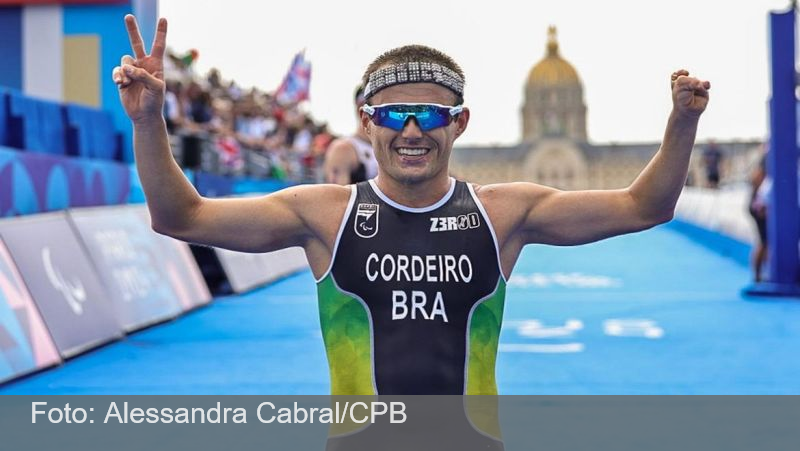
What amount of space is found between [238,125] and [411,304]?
1698 centimetres

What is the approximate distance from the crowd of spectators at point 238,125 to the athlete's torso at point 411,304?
1160 cm

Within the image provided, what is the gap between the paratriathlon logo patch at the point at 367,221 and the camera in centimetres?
275

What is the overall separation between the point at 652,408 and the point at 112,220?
6022 millimetres

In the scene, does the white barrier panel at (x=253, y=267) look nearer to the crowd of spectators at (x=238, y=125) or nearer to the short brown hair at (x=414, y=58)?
the crowd of spectators at (x=238, y=125)

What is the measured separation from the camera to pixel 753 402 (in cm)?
546

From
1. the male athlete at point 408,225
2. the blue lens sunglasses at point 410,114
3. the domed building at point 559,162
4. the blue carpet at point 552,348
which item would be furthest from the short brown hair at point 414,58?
the domed building at point 559,162

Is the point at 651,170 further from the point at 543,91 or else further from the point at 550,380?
the point at 543,91

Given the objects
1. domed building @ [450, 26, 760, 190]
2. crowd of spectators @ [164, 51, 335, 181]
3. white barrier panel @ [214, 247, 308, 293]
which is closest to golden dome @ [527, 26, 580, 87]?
domed building @ [450, 26, 760, 190]

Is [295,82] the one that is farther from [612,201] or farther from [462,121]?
[612,201]

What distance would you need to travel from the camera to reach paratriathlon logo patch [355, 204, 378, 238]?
2746 millimetres

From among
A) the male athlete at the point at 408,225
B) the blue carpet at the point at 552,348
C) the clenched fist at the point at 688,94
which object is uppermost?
the clenched fist at the point at 688,94

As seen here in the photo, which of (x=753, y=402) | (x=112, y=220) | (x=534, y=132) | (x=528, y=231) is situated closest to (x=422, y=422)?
(x=528, y=231)

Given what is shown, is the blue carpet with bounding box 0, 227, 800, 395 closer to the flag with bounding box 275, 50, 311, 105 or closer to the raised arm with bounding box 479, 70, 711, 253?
the raised arm with bounding box 479, 70, 711, 253

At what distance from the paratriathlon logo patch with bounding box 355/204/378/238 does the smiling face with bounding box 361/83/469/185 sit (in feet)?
0.39
